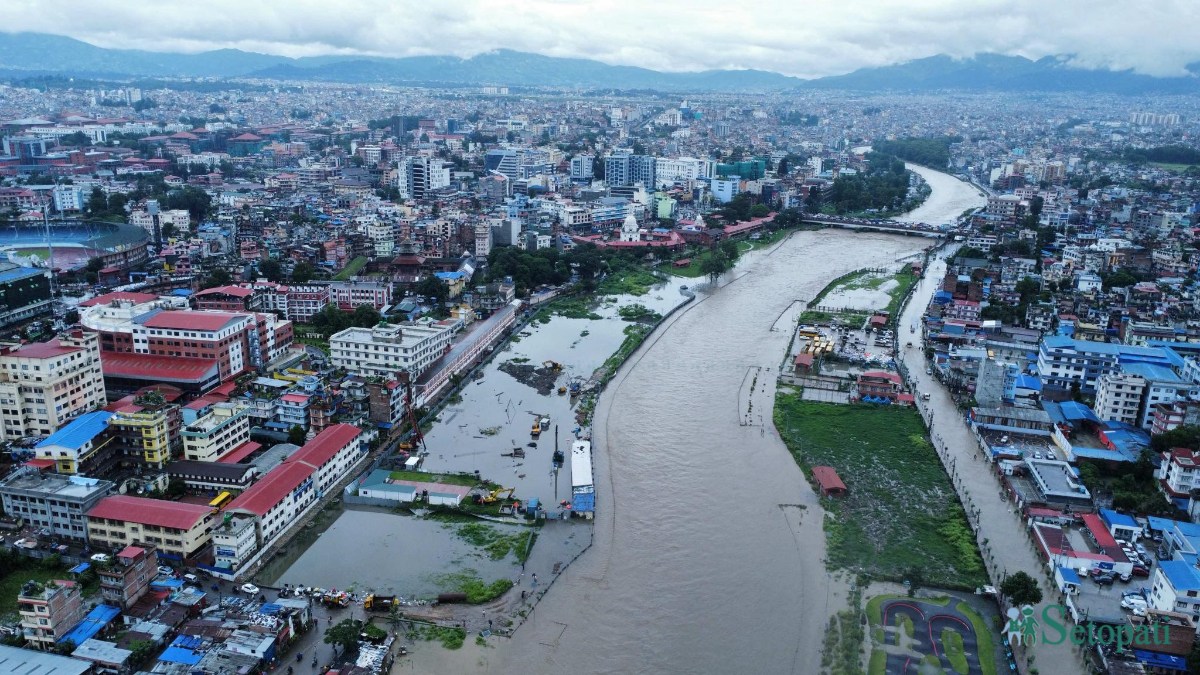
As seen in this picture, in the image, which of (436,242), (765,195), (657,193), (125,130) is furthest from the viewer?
(125,130)

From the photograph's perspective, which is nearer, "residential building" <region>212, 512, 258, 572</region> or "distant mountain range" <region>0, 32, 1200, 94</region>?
"residential building" <region>212, 512, 258, 572</region>

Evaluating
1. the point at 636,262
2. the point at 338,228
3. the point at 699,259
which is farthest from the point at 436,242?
the point at 699,259

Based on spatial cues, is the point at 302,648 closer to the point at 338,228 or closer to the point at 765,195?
the point at 338,228

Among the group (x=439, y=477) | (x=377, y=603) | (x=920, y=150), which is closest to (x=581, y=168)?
(x=920, y=150)

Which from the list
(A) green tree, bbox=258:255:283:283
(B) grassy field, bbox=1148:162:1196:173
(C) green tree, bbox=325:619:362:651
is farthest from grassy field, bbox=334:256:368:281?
(B) grassy field, bbox=1148:162:1196:173

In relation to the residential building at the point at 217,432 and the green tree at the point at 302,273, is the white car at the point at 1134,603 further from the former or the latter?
the green tree at the point at 302,273

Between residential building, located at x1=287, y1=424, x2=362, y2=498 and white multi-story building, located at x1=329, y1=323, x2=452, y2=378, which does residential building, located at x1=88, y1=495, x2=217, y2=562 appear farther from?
white multi-story building, located at x1=329, y1=323, x2=452, y2=378
